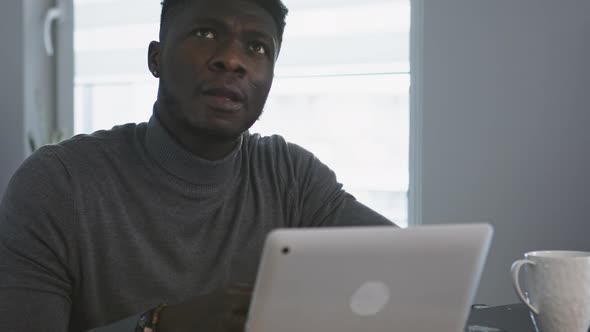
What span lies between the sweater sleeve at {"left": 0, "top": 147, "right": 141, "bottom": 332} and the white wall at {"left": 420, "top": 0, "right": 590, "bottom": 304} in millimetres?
1270

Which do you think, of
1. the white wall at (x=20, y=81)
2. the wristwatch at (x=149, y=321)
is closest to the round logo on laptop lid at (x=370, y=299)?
the wristwatch at (x=149, y=321)

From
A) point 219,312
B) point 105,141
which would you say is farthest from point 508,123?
point 219,312

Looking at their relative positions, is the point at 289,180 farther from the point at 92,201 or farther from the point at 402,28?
the point at 402,28

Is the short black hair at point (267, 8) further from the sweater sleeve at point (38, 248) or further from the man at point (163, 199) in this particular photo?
the sweater sleeve at point (38, 248)

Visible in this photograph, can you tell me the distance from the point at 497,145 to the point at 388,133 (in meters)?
0.44

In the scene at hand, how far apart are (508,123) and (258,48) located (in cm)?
99

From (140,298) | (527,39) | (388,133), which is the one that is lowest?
(140,298)

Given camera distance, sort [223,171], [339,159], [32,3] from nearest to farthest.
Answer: [223,171] < [339,159] < [32,3]

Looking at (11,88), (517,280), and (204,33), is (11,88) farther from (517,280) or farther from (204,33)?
(517,280)

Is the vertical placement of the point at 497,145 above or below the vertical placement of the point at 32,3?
below

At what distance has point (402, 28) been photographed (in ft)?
7.65

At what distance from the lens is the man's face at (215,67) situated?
1.24 meters

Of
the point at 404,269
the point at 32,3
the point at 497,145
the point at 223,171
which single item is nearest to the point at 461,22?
the point at 497,145

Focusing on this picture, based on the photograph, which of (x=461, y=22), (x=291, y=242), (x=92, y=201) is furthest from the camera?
(x=461, y=22)
